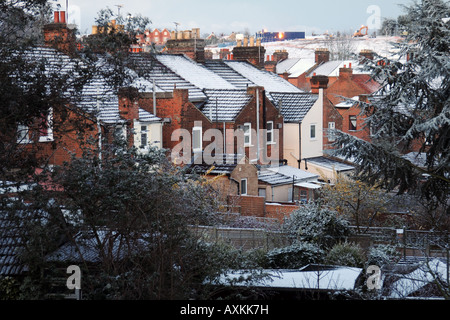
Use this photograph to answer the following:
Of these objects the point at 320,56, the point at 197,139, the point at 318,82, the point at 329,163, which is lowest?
the point at 329,163

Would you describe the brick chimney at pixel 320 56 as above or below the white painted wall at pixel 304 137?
above

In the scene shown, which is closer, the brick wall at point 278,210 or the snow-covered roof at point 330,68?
the brick wall at point 278,210

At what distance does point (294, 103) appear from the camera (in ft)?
A: 135

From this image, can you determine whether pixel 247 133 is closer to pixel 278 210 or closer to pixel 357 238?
pixel 278 210

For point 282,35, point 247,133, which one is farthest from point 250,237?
point 282,35

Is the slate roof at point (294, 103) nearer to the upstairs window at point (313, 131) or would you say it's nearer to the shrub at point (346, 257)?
the upstairs window at point (313, 131)

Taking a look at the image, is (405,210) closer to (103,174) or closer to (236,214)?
(236,214)

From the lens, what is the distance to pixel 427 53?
19.0 m

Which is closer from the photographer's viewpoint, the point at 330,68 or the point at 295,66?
the point at 330,68

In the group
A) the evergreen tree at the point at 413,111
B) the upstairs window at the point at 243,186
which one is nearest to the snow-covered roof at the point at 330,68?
the upstairs window at the point at 243,186

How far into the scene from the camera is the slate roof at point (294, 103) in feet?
131

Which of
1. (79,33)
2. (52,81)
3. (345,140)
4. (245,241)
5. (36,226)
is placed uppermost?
(79,33)
